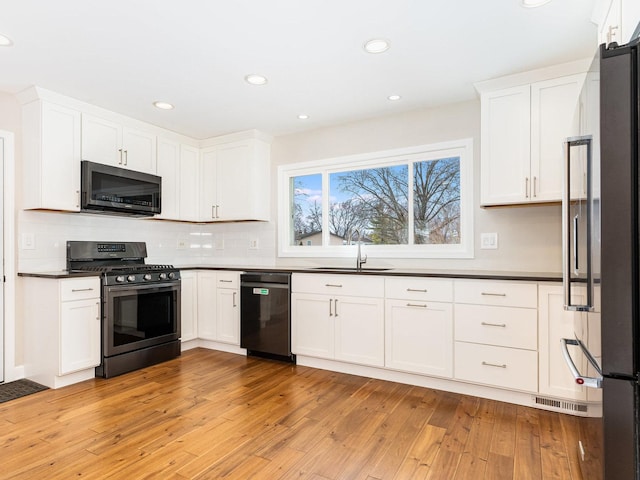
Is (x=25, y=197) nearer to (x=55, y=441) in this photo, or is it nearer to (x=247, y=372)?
(x=55, y=441)

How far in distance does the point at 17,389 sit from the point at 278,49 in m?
3.23

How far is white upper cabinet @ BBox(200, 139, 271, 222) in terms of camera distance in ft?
13.7

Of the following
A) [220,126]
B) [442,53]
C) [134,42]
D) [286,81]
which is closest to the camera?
[134,42]

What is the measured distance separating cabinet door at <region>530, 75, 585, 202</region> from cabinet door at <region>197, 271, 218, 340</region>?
3.17 m

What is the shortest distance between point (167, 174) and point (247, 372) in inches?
91.6

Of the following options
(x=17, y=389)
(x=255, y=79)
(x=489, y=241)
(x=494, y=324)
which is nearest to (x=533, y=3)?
(x=489, y=241)

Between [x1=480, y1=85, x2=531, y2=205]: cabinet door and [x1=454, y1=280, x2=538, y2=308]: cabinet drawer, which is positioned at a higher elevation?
[x1=480, y1=85, x2=531, y2=205]: cabinet door

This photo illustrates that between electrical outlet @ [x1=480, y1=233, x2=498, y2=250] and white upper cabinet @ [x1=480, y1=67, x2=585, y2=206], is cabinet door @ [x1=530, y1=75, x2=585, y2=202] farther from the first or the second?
electrical outlet @ [x1=480, y1=233, x2=498, y2=250]

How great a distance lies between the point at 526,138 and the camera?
2791 millimetres

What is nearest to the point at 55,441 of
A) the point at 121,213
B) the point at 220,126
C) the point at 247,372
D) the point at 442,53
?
the point at 247,372

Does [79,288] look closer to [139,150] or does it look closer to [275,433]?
[139,150]

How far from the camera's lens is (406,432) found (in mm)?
2242

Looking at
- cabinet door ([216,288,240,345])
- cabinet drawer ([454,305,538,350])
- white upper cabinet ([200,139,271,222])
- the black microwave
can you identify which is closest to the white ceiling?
the black microwave

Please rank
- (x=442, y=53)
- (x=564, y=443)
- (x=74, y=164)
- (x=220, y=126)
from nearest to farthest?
(x=564, y=443), (x=442, y=53), (x=74, y=164), (x=220, y=126)
